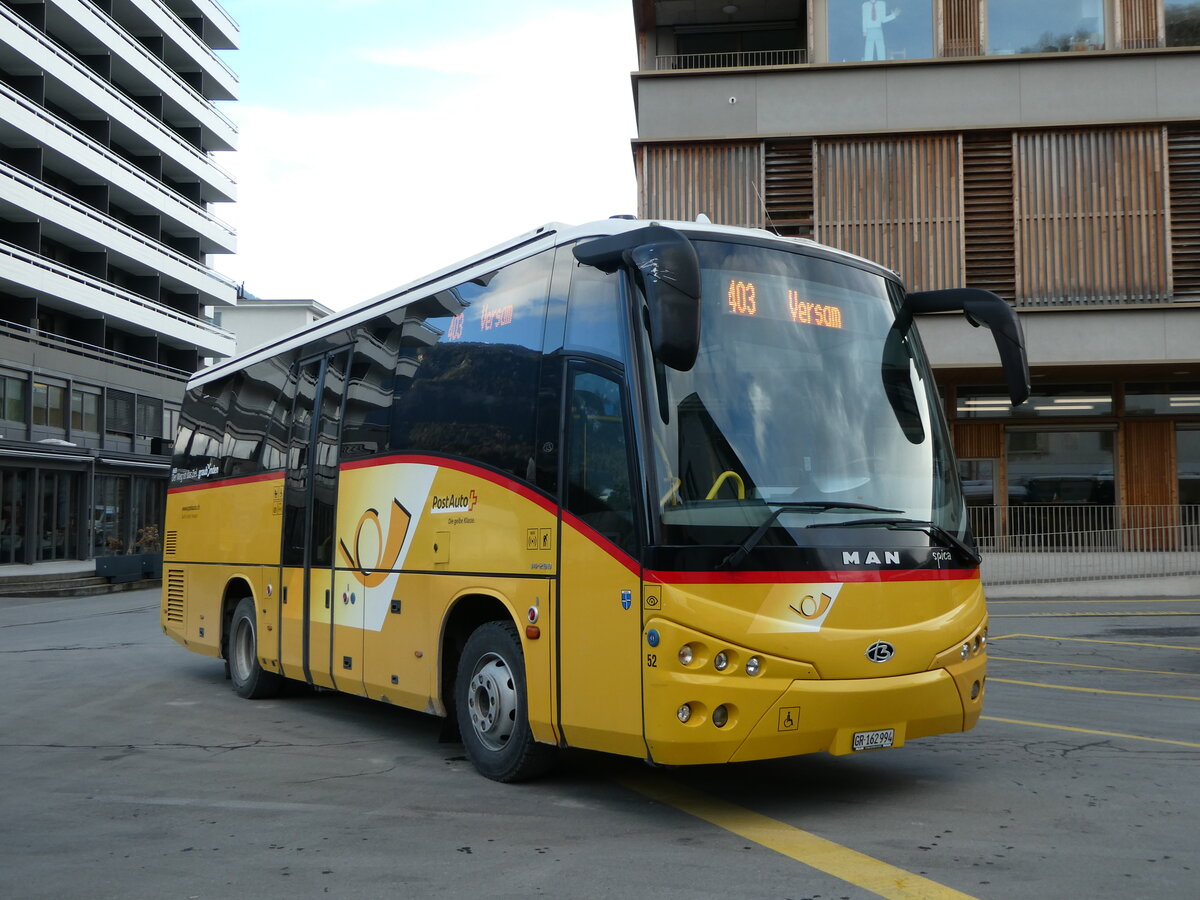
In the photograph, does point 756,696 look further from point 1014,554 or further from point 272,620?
point 1014,554

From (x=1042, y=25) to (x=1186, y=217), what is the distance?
199 inches

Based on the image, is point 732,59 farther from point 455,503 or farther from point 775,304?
point 775,304

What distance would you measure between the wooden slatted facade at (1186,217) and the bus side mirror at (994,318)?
1932 cm

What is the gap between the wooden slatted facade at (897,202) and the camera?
973 inches

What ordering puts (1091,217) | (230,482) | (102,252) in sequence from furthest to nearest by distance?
(102,252), (1091,217), (230,482)

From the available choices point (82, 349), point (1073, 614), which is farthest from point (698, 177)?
point (82, 349)

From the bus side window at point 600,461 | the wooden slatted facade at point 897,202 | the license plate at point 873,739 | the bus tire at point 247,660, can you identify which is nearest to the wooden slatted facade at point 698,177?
the wooden slatted facade at point 897,202

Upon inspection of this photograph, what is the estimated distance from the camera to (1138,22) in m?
25.3

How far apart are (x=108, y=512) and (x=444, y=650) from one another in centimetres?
3522

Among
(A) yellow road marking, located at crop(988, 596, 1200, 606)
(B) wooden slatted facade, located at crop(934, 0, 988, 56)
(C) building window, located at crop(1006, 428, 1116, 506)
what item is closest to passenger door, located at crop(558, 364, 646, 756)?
(A) yellow road marking, located at crop(988, 596, 1200, 606)

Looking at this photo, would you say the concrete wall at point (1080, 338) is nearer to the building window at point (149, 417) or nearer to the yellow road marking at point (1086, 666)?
the yellow road marking at point (1086, 666)

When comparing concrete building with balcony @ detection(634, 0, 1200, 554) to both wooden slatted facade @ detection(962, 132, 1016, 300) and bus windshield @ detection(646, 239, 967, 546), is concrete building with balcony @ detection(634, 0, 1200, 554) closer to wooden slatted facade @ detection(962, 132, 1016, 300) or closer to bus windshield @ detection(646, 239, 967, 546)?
wooden slatted facade @ detection(962, 132, 1016, 300)

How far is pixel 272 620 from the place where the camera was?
35.8 ft

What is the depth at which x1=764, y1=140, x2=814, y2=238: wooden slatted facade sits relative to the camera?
2523cm
